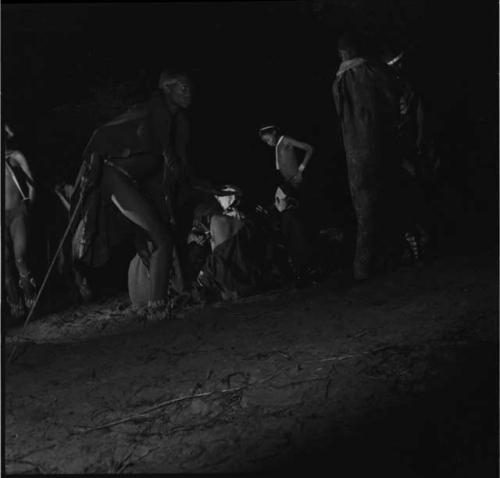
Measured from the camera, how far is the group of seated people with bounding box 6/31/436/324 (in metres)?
4.96

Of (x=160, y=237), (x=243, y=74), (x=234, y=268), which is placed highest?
(x=243, y=74)

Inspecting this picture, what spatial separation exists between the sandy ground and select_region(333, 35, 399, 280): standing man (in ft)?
1.69

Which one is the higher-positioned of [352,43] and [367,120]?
[352,43]

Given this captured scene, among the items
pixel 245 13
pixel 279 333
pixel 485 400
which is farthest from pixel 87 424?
pixel 245 13

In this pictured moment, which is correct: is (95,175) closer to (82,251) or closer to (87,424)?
(82,251)

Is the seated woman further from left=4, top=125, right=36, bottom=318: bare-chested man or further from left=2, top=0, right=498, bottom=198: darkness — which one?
left=4, top=125, right=36, bottom=318: bare-chested man

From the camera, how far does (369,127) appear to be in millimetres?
4973

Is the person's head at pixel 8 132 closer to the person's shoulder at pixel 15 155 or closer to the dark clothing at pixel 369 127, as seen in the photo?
the person's shoulder at pixel 15 155

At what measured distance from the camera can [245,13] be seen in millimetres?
5016

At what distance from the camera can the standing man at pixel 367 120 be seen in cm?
493

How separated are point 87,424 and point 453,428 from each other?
5.84 feet

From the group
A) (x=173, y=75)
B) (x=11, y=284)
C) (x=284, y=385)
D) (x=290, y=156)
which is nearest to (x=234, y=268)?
(x=290, y=156)

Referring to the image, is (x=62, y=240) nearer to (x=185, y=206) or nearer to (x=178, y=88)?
(x=185, y=206)

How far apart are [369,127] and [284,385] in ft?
5.23
